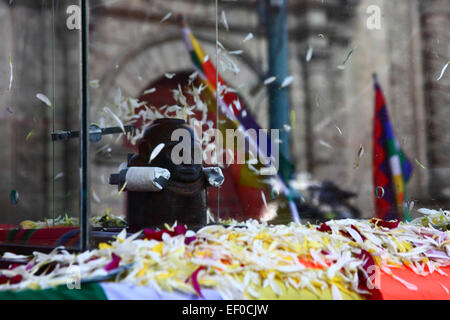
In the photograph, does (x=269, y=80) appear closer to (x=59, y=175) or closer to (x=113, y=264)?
(x=59, y=175)

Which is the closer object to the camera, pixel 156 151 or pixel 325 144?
pixel 156 151

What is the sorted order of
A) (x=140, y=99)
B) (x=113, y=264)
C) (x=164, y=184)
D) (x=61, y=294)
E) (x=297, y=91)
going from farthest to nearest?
(x=297, y=91)
(x=140, y=99)
(x=164, y=184)
(x=113, y=264)
(x=61, y=294)

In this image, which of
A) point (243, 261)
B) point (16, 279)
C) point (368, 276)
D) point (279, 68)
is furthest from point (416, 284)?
point (279, 68)

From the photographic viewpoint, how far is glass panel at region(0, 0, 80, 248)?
6.54 feet

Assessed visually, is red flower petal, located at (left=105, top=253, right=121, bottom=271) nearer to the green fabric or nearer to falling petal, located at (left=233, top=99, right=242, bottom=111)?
the green fabric

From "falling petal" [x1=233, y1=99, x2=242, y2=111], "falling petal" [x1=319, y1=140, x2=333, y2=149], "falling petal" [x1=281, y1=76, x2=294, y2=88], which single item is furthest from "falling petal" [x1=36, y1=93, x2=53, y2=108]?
"falling petal" [x1=319, y1=140, x2=333, y2=149]

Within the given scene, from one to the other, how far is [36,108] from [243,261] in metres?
1.38

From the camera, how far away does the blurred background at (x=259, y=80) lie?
2.06 m

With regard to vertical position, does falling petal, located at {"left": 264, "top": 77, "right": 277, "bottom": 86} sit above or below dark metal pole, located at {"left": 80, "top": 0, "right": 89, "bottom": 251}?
above

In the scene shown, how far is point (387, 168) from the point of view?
3.21 m

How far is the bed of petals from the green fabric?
3cm

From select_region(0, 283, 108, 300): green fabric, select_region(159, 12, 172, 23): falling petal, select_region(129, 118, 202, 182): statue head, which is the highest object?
select_region(159, 12, 172, 23): falling petal

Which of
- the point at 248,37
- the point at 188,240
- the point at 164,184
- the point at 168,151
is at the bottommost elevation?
the point at 188,240
